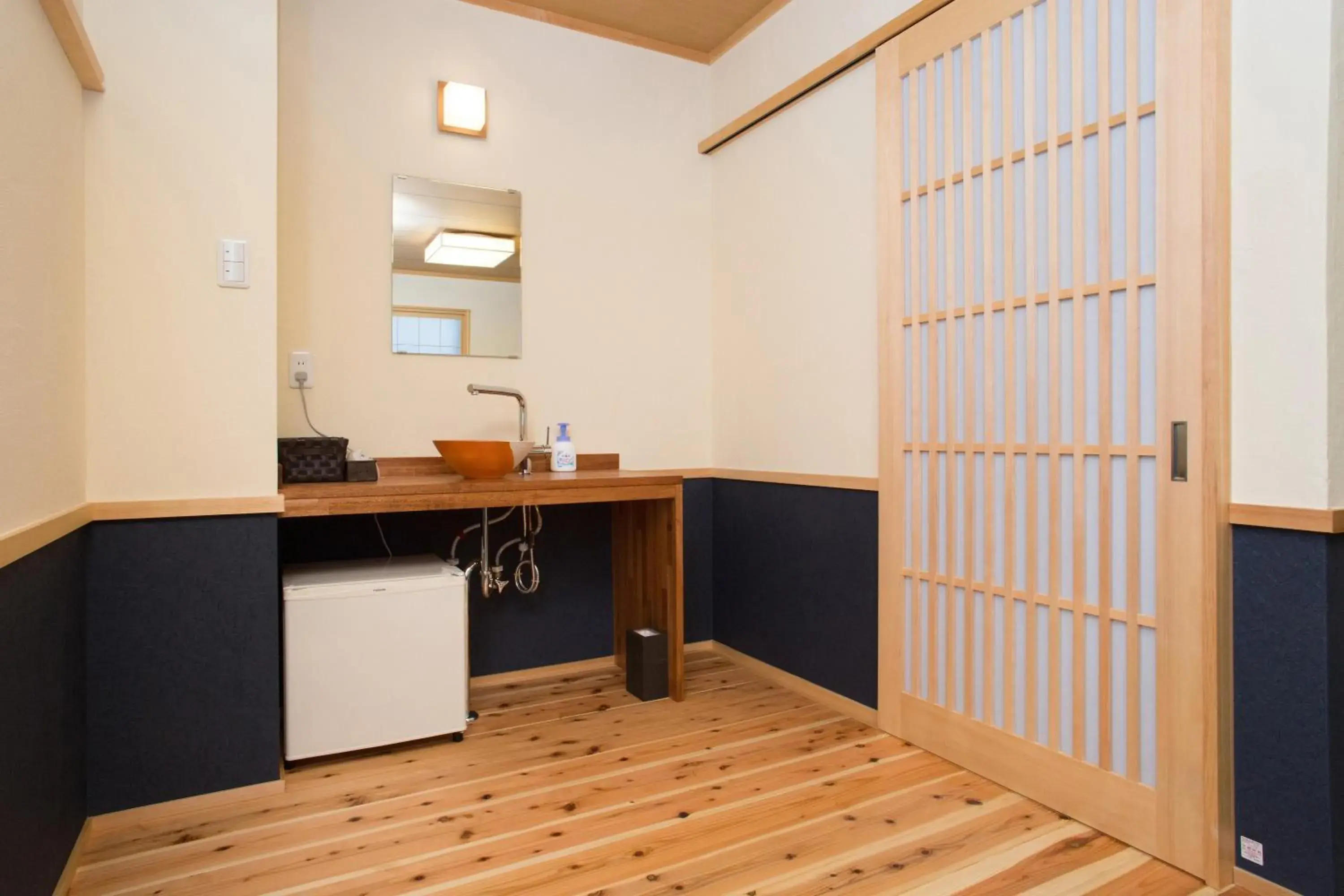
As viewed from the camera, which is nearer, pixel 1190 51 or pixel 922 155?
pixel 1190 51

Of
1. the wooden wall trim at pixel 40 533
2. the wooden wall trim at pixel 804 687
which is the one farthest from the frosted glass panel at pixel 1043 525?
the wooden wall trim at pixel 40 533

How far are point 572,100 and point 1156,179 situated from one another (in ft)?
7.68

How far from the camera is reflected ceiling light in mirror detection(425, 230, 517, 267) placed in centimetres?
309

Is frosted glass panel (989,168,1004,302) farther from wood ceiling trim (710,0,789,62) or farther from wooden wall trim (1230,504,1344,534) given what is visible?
wood ceiling trim (710,0,789,62)

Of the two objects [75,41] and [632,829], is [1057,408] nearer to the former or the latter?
[632,829]

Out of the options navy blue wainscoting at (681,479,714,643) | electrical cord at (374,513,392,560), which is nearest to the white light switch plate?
electrical cord at (374,513,392,560)

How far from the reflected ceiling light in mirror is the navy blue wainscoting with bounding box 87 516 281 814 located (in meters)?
1.29

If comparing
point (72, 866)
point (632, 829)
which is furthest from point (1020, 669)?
point (72, 866)

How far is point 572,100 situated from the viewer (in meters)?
3.39

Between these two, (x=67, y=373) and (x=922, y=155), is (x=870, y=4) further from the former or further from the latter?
(x=67, y=373)

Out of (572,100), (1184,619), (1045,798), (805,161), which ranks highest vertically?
(572,100)

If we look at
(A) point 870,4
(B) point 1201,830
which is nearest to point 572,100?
(A) point 870,4

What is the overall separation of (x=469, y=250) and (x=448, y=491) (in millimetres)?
1121

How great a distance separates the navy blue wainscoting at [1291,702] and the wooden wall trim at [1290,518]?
0.7 inches
